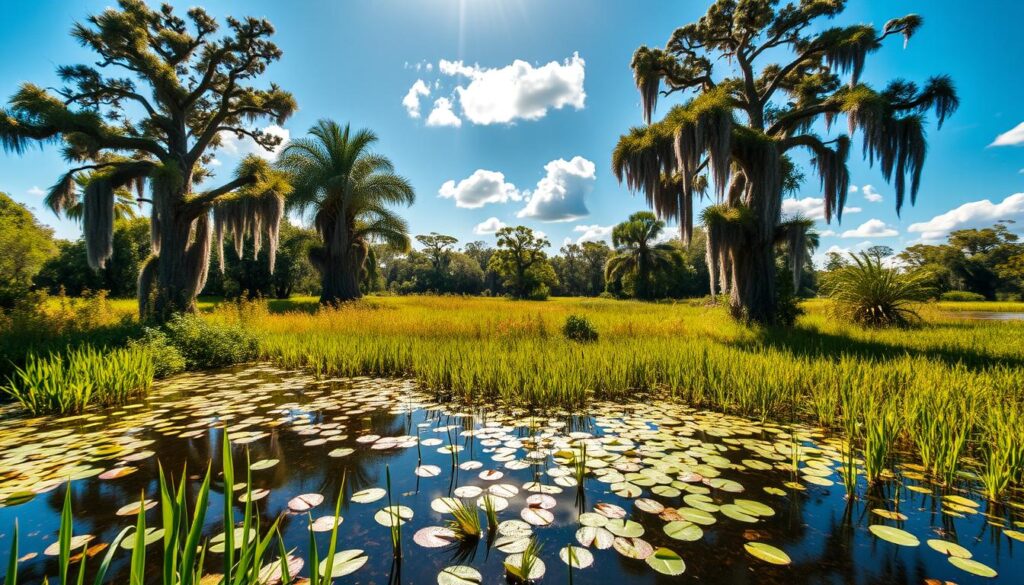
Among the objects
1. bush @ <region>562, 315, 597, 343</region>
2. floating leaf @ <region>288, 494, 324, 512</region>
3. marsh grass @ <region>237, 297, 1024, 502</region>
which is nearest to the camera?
floating leaf @ <region>288, 494, 324, 512</region>

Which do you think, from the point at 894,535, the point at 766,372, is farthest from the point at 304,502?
the point at 766,372

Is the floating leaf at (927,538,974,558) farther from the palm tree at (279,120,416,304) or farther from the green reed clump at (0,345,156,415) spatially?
the palm tree at (279,120,416,304)

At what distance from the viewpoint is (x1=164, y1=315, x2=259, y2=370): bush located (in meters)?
7.80

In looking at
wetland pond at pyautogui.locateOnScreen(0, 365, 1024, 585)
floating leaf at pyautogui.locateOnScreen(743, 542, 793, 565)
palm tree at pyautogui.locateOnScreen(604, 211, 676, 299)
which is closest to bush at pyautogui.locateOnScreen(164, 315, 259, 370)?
wetland pond at pyautogui.locateOnScreen(0, 365, 1024, 585)

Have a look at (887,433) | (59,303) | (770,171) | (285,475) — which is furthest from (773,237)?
(59,303)

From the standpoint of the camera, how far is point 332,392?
5.61 metres

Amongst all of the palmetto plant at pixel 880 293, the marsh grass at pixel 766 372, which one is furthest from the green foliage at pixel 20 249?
the palmetto plant at pixel 880 293

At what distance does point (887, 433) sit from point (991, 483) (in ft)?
2.07

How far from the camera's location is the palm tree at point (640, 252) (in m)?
33.8

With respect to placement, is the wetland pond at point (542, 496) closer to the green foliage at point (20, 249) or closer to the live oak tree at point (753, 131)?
the live oak tree at point (753, 131)

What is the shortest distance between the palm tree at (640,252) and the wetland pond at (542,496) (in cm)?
3170

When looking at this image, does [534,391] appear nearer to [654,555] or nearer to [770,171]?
[654,555]

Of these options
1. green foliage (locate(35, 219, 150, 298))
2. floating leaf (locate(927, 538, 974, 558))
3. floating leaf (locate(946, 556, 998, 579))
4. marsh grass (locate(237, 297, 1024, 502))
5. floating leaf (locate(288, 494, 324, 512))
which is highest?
green foliage (locate(35, 219, 150, 298))

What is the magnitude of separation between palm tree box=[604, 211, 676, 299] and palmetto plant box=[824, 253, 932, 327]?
23.5 metres
